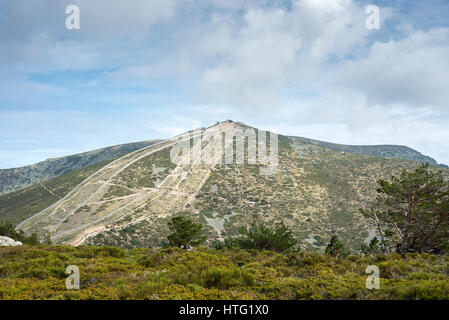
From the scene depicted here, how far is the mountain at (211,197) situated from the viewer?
52.9 m

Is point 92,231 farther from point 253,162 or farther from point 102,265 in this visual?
point 253,162

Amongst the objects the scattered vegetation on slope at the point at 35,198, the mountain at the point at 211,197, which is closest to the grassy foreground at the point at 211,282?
the mountain at the point at 211,197

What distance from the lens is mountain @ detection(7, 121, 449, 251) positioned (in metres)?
52.9
